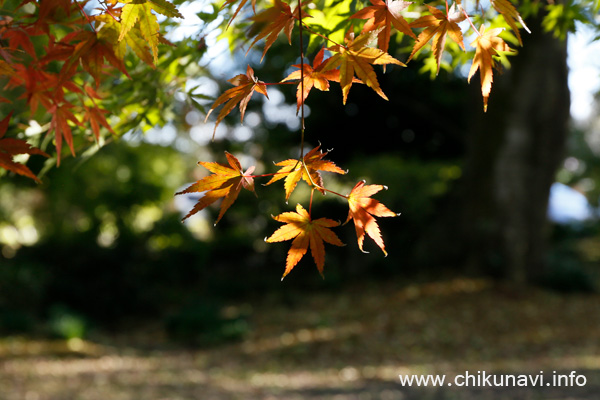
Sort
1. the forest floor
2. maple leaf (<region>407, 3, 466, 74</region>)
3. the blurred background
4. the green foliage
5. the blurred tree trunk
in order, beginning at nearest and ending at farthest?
maple leaf (<region>407, 3, 466, 74</region>) < the forest floor < the blurred background < the green foliage < the blurred tree trunk

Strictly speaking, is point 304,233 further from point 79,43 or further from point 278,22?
point 79,43

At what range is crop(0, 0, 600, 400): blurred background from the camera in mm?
5930

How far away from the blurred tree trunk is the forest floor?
0.62 metres

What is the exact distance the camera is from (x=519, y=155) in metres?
8.45

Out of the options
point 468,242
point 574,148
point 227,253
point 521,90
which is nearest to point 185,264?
point 227,253

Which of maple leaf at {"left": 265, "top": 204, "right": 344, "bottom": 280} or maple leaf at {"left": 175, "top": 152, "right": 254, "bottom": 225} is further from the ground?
maple leaf at {"left": 175, "top": 152, "right": 254, "bottom": 225}

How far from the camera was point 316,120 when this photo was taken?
1002 cm

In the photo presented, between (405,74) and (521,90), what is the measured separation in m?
2.16

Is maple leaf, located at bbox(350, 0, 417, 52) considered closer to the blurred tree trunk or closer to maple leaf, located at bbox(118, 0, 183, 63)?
maple leaf, located at bbox(118, 0, 183, 63)

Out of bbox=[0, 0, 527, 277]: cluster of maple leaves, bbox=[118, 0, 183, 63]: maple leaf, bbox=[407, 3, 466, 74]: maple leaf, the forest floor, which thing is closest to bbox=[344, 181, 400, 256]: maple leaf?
bbox=[0, 0, 527, 277]: cluster of maple leaves

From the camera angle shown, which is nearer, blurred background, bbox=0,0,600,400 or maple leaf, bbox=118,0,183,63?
maple leaf, bbox=118,0,183,63

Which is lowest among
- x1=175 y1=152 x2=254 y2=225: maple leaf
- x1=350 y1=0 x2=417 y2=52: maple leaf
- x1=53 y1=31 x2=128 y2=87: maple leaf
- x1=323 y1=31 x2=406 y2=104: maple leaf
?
x1=175 y1=152 x2=254 y2=225: maple leaf

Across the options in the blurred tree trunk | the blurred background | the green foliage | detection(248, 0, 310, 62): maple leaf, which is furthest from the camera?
the blurred tree trunk

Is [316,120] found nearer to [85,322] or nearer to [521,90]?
[521,90]
